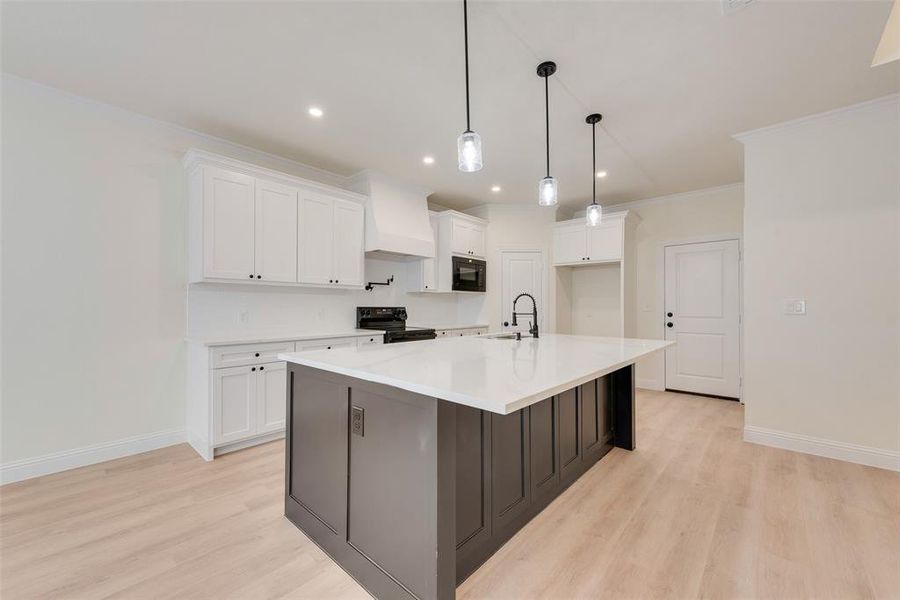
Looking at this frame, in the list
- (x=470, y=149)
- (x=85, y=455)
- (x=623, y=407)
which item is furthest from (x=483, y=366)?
(x=85, y=455)

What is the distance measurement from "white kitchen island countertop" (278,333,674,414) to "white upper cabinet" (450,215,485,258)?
8.52 ft

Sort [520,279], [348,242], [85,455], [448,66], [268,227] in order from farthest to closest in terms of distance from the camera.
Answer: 1. [520,279]
2. [348,242]
3. [268,227]
4. [85,455]
5. [448,66]

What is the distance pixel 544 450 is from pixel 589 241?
12.0 ft

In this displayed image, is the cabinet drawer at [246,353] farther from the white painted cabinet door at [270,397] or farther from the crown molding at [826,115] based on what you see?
the crown molding at [826,115]

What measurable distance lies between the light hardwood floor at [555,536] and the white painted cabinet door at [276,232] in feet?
5.13

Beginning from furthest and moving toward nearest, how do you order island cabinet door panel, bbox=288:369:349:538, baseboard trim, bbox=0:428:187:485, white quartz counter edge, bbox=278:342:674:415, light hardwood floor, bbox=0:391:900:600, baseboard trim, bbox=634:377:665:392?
baseboard trim, bbox=634:377:665:392, baseboard trim, bbox=0:428:187:485, island cabinet door panel, bbox=288:369:349:538, light hardwood floor, bbox=0:391:900:600, white quartz counter edge, bbox=278:342:674:415

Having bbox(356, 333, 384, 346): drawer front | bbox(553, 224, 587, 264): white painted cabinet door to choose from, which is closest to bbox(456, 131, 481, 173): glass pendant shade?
bbox(356, 333, 384, 346): drawer front

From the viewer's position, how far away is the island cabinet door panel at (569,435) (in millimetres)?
2312

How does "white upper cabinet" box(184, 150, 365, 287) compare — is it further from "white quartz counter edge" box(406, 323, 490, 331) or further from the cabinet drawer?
"white quartz counter edge" box(406, 323, 490, 331)

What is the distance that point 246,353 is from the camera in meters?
Result: 2.96

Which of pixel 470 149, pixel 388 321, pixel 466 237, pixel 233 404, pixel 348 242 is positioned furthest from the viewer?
pixel 466 237

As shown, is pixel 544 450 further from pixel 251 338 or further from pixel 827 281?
pixel 827 281

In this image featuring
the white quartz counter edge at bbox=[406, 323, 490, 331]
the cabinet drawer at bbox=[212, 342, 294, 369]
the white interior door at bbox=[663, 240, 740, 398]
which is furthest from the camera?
the white quartz counter edge at bbox=[406, 323, 490, 331]

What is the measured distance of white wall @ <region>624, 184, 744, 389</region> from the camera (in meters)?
4.65
